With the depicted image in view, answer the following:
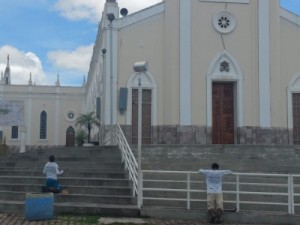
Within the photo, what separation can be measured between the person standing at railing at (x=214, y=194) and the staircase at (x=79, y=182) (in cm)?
186

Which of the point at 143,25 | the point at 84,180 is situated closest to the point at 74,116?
→ the point at 143,25

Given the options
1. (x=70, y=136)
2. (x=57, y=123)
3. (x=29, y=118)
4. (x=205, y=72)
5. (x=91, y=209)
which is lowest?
(x=91, y=209)

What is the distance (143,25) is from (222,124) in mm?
5754

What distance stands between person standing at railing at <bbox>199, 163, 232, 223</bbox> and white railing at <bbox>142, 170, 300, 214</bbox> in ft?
1.13

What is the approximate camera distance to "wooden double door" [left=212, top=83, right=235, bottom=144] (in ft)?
74.0

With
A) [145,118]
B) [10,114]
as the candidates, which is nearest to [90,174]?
[145,118]

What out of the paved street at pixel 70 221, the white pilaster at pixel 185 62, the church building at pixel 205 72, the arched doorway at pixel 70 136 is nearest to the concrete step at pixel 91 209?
the paved street at pixel 70 221

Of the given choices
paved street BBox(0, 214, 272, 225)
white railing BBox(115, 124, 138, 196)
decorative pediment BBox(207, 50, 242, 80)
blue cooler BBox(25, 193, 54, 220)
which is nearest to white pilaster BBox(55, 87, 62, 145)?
decorative pediment BBox(207, 50, 242, 80)

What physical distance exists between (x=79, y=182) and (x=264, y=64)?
1160 cm

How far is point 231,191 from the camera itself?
41.2 feet

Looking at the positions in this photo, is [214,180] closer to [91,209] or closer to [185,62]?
[91,209]

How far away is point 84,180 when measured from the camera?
14.5m

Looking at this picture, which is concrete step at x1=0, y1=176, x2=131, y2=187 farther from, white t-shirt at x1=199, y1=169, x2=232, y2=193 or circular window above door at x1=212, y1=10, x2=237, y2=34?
circular window above door at x1=212, y1=10, x2=237, y2=34

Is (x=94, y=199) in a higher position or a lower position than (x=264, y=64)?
lower
